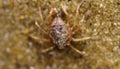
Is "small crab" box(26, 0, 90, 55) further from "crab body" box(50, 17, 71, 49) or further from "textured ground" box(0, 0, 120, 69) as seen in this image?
"textured ground" box(0, 0, 120, 69)

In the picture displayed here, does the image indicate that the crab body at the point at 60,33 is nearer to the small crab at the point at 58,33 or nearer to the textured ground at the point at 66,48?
the small crab at the point at 58,33

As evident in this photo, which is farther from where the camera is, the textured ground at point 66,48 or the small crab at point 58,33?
the small crab at point 58,33

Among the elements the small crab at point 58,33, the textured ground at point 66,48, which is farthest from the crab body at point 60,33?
the textured ground at point 66,48

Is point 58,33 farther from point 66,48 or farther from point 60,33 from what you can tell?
point 66,48

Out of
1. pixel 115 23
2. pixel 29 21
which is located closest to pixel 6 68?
pixel 29 21

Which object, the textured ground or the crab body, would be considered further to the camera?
the crab body

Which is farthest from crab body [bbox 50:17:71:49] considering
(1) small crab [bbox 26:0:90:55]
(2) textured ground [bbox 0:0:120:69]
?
(2) textured ground [bbox 0:0:120:69]

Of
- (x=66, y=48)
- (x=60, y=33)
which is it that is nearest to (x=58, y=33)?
(x=60, y=33)

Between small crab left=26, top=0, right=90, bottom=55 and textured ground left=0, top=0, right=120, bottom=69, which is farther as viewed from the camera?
small crab left=26, top=0, right=90, bottom=55

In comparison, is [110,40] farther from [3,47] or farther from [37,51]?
[3,47]
